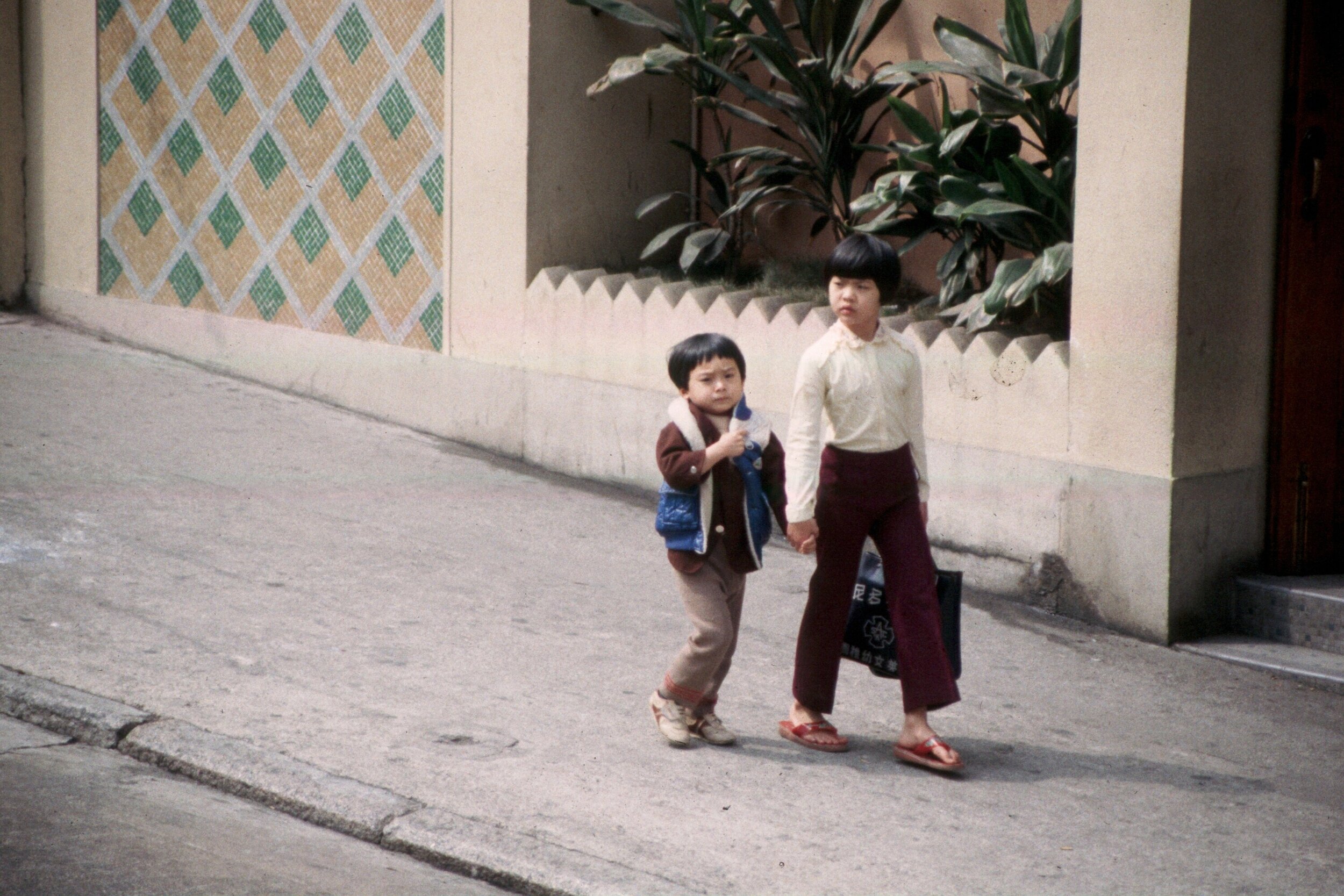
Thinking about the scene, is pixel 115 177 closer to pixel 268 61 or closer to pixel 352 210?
pixel 268 61

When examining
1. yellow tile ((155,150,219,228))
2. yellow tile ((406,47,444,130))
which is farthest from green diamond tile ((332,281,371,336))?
yellow tile ((155,150,219,228))

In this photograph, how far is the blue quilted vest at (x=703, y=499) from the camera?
5102 millimetres

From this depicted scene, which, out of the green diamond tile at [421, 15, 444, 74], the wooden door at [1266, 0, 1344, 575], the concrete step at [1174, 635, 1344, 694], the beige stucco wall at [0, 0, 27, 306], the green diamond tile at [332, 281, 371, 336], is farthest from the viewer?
the beige stucco wall at [0, 0, 27, 306]

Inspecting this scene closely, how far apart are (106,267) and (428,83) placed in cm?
318

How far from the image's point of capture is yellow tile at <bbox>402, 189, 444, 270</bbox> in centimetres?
928

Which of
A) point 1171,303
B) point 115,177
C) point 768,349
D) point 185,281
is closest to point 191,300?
point 185,281

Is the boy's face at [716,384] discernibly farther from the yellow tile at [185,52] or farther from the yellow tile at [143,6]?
the yellow tile at [143,6]

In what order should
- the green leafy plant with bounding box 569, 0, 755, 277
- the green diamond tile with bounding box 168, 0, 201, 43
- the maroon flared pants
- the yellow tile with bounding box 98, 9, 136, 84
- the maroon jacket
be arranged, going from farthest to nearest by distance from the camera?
the yellow tile with bounding box 98, 9, 136, 84 < the green diamond tile with bounding box 168, 0, 201, 43 < the green leafy plant with bounding box 569, 0, 755, 277 < the maroon flared pants < the maroon jacket

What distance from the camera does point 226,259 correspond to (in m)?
10.4

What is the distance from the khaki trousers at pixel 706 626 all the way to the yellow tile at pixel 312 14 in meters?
5.73

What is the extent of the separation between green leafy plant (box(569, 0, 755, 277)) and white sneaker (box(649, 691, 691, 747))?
3.57m

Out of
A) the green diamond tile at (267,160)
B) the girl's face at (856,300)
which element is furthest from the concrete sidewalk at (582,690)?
the green diamond tile at (267,160)

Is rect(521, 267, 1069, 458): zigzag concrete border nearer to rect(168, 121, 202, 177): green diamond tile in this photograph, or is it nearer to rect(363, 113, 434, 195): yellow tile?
rect(363, 113, 434, 195): yellow tile

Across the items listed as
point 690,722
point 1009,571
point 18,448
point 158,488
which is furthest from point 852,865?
point 18,448
